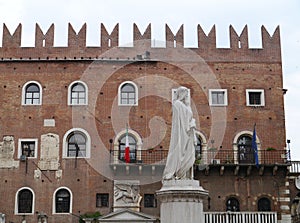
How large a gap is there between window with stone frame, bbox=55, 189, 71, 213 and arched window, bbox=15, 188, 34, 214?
118 cm

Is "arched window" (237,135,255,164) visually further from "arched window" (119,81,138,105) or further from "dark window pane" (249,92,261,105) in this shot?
"arched window" (119,81,138,105)

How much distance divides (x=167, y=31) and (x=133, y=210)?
30.6 ft

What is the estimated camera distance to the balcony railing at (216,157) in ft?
85.7

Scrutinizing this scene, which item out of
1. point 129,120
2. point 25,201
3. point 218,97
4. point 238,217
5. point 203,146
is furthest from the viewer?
point 218,97

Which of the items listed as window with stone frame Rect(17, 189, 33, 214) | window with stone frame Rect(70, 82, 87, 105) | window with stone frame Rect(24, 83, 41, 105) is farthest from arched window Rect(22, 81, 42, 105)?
window with stone frame Rect(17, 189, 33, 214)

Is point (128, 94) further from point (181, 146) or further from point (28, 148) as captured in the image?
point (181, 146)

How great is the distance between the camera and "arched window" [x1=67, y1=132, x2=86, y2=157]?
2647 centimetres

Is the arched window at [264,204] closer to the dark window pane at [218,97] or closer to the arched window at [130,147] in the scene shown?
the dark window pane at [218,97]

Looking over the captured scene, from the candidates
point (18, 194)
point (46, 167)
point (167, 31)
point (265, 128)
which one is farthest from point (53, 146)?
point (265, 128)

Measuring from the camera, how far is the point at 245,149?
26.8m

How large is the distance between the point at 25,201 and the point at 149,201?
5928 millimetres

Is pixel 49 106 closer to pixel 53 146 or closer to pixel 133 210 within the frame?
pixel 53 146

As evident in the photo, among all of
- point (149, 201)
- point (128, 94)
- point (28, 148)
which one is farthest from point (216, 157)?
point (28, 148)

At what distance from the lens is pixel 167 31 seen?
27.6 metres
